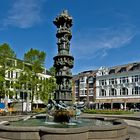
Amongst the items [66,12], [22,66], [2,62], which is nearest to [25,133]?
[66,12]

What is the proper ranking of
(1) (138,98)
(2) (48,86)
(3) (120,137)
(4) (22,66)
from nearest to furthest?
(3) (120,137) < (4) (22,66) < (2) (48,86) < (1) (138,98)

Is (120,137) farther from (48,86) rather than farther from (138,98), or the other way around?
(138,98)

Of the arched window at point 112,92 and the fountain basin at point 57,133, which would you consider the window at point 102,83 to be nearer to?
the arched window at point 112,92

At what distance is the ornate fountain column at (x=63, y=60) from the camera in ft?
62.1

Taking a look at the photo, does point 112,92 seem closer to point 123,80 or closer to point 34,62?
point 123,80

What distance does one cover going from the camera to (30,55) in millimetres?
52906

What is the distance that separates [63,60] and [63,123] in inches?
180

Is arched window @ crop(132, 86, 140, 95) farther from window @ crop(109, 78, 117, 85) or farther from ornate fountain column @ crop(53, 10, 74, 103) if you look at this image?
ornate fountain column @ crop(53, 10, 74, 103)

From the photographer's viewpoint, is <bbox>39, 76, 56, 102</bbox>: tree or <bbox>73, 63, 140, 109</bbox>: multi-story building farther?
<bbox>73, 63, 140, 109</bbox>: multi-story building

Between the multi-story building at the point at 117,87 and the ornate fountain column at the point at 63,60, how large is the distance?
200 ft

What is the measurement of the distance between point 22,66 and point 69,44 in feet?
110

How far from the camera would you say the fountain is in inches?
470

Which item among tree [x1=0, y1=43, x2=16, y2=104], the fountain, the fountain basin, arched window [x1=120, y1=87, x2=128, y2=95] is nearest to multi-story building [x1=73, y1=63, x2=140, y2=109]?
arched window [x1=120, y1=87, x2=128, y2=95]

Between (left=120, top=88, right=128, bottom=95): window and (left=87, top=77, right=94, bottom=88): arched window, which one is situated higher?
(left=87, top=77, right=94, bottom=88): arched window
